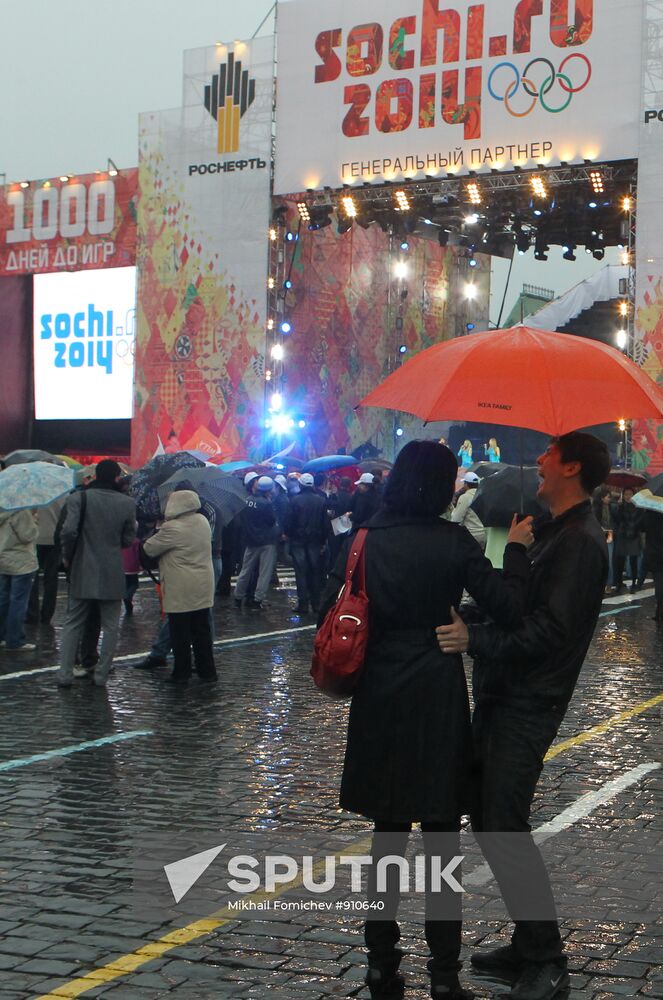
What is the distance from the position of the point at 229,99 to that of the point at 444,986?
86.9 feet

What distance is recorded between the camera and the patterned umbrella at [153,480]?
14.2m

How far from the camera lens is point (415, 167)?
84.0 ft

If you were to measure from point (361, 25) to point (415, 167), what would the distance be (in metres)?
3.23

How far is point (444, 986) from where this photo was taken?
401 centimetres

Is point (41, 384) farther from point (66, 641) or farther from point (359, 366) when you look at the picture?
point (66, 641)

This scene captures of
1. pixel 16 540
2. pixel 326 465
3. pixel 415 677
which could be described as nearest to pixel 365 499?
pixel 326 465

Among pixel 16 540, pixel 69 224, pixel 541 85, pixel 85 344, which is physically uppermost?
pixel 541 85

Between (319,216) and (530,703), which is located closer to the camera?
(530,703)

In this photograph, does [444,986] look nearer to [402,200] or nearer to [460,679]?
[460,679]

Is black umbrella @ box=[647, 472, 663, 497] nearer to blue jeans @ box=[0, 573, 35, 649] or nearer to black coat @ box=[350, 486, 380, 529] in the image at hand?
black coat @ box=[350, 486, 380, 529]

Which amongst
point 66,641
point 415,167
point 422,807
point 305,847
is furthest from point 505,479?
point 415,167

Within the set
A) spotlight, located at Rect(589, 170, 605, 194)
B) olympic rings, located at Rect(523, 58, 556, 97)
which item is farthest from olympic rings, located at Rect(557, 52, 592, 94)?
spotlight, located at Rect(589, 170, 605, 194)

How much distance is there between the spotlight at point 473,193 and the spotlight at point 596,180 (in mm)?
2072

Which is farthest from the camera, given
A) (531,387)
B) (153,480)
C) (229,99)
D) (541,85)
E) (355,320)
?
(355,320)
